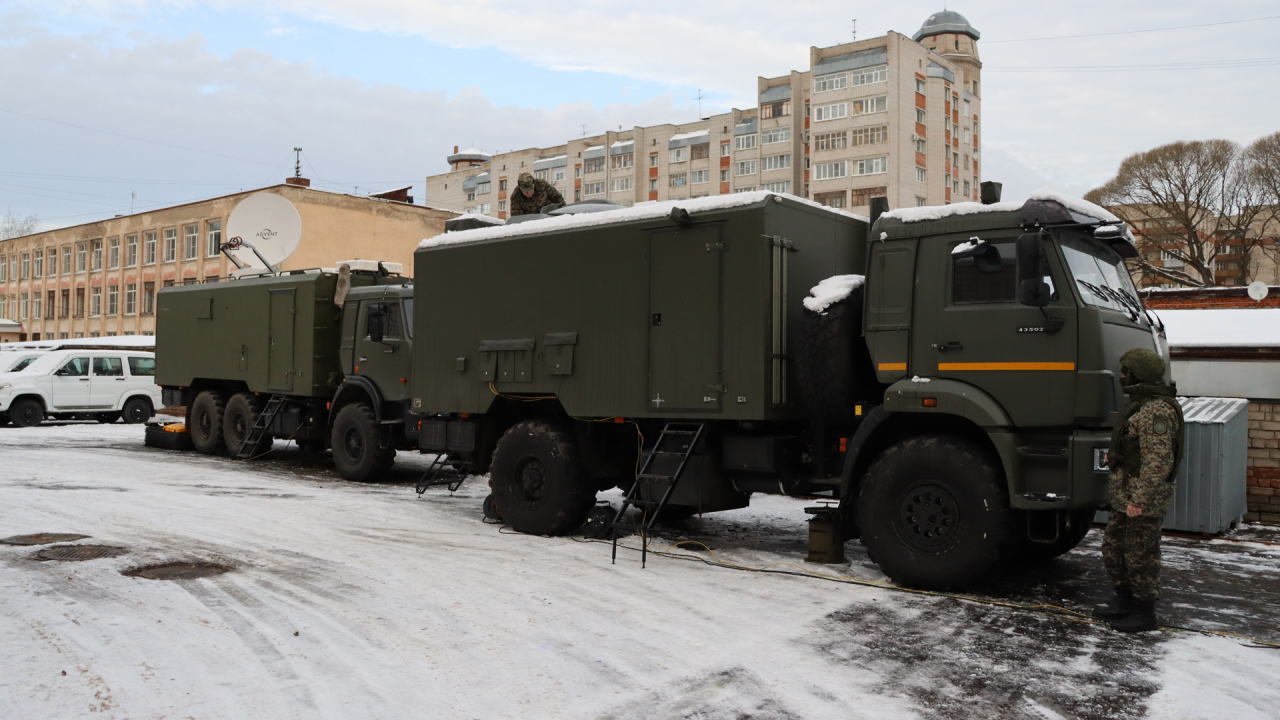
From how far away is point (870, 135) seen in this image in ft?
217

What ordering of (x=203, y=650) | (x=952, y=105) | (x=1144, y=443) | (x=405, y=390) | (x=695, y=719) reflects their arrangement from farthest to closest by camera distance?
(x=952, y=105) < (x=405, y=390) < (x=1144, y=443) < (x=203, y=650) < (x=695, y=719)

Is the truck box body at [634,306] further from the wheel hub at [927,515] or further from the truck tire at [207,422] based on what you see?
the truck tire at [207,422]

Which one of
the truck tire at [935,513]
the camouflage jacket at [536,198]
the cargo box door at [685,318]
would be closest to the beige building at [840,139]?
the camouflage jacket at [536,198]

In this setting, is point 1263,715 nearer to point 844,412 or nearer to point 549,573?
point 844,412

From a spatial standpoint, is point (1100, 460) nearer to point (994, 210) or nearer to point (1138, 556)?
point (1138, 556)

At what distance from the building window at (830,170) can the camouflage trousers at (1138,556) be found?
209 feet

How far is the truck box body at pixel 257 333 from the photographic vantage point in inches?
600

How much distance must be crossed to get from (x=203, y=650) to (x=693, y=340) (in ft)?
14.9

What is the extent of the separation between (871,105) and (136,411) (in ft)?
178

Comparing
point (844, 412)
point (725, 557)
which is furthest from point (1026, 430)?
point (725, 557)

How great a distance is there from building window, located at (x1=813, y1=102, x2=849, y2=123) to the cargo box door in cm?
6245

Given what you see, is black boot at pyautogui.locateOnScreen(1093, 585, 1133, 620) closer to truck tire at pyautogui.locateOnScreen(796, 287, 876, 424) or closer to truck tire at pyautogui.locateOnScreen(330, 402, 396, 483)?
truck tire at pyautogui.locateOnScreen(796, 287, 876, 424)

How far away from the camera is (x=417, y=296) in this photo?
10719 mm

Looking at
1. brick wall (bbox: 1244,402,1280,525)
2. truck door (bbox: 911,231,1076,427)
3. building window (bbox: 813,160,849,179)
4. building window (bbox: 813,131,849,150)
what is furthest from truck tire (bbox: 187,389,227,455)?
building window (bbox: 813,131,849,150)
